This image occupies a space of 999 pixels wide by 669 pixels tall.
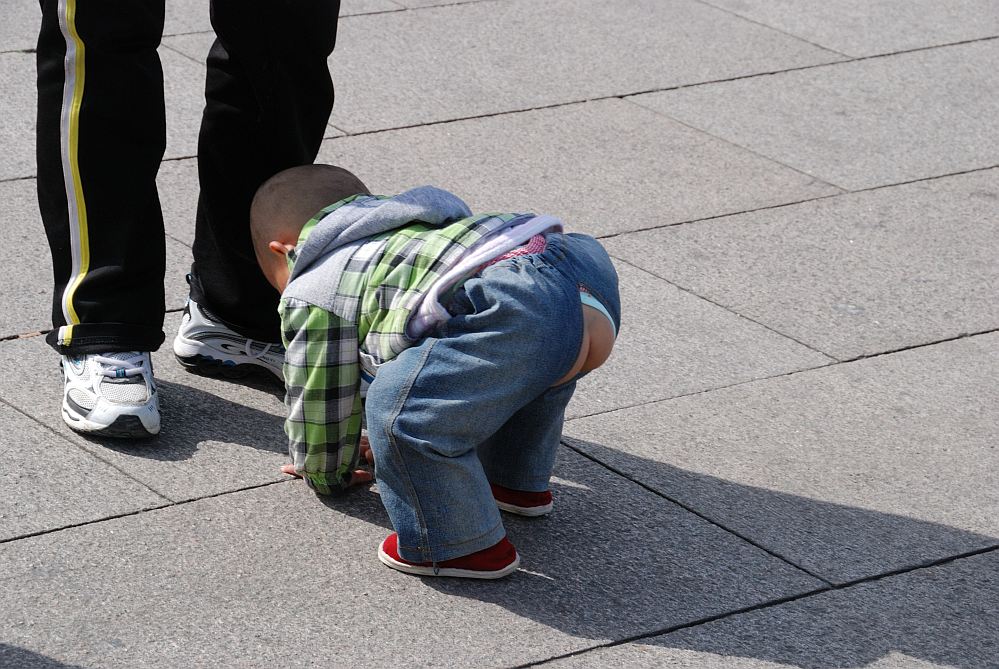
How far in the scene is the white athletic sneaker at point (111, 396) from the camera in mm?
3521

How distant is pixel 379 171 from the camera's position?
5.38 meters

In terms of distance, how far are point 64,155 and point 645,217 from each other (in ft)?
7.54

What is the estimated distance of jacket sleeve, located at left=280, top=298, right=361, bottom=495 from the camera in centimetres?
308

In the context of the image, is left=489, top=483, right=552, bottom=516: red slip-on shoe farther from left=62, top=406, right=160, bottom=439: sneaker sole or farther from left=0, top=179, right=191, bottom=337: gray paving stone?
left=0, top=179, right=191, bottom=337: gray paving stone

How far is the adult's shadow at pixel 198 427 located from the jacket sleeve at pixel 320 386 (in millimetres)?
379

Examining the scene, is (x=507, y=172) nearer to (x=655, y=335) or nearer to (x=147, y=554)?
(x=655, y=335)

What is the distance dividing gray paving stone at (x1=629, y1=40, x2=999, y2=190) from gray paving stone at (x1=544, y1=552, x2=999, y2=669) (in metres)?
2.70

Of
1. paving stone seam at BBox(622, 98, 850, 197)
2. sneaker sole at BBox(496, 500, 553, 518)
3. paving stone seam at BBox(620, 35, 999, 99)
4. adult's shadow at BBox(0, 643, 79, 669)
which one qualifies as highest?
paving stone seam at BBox(620, 35, 999, 99)

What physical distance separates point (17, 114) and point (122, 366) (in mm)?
2417

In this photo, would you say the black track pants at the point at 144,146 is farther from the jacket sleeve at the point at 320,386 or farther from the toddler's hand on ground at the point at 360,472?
the jacket sleeve at the point at 320,386

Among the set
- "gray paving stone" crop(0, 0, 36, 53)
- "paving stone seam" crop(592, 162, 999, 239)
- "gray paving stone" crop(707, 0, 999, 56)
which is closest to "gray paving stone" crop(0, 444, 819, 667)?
"paving stone seam" crop(592, 162, 999, 239)

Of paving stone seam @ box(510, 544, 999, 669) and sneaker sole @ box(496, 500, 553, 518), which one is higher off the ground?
paving stone seam @ box(510, 544, 999, 669)

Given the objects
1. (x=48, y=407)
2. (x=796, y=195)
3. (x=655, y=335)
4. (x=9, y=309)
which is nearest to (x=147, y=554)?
(x=48, y=407)

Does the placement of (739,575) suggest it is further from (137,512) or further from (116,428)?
(116,428)
